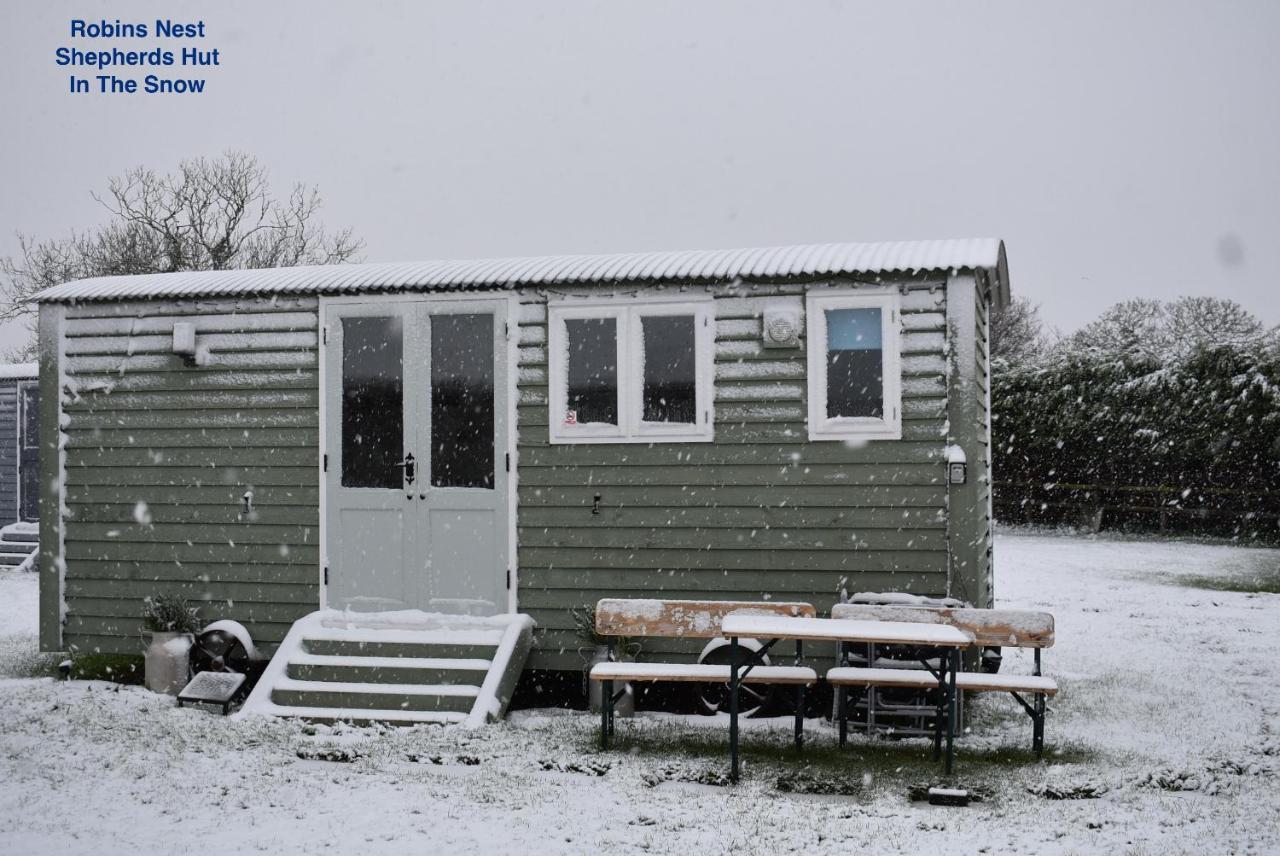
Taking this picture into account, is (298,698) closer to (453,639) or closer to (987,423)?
(453,639)

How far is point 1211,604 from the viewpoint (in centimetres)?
1223

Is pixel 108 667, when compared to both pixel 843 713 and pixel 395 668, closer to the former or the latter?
pixel 395 668

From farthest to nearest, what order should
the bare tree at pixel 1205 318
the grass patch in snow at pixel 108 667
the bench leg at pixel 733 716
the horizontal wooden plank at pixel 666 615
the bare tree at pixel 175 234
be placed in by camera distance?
the bare tree at pixel 1205 318, the bare tree at pixel 175 234, the grass patch in snow at pixel 108 667, the horizontal wooden plank at pixel 666 615, the bench leg at pixel 733 716

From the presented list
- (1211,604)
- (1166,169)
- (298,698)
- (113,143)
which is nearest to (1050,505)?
(1211,604)

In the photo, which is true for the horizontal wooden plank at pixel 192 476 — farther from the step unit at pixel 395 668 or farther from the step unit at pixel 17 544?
the step unit at pixel 17 544

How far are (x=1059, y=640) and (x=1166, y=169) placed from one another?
34.4 m

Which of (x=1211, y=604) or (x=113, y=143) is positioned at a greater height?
(x=113, y=143)

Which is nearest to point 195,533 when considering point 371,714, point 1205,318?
point 371,714

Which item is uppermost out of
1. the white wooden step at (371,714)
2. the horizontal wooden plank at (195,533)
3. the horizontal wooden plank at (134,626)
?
the horizontal wooden plank at (195,533)

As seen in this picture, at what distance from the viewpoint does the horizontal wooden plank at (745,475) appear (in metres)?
7.28

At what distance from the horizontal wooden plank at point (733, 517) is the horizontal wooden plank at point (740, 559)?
16 centimetres

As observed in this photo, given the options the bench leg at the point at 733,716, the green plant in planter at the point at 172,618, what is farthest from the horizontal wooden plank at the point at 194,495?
the bench leg at the point at 733,716

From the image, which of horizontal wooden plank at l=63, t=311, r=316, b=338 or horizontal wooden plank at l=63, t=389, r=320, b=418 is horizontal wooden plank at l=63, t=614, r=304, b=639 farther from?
horizontal wooden plank at l=63, t=311, r=316, b=338

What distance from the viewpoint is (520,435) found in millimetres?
7836
